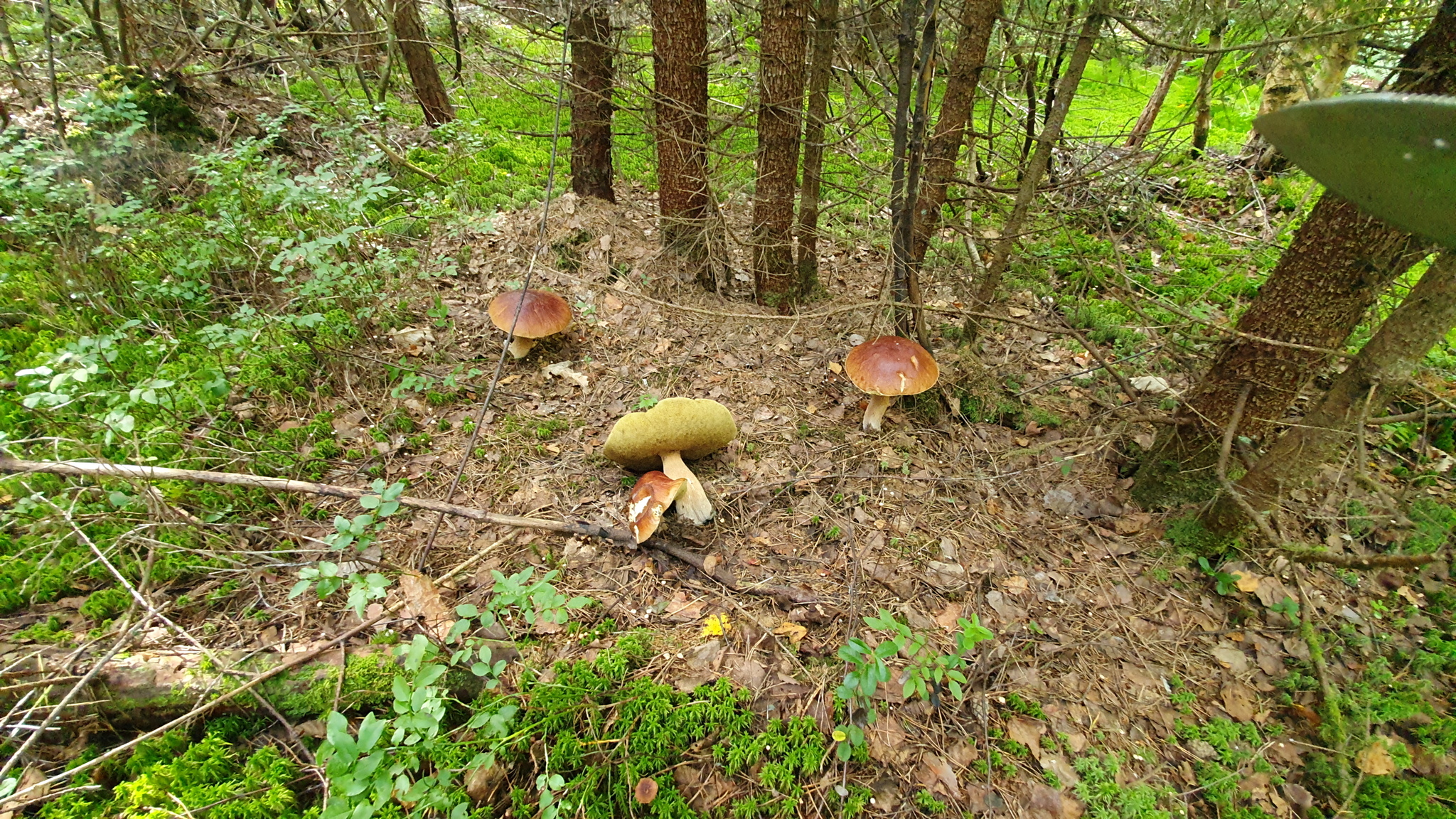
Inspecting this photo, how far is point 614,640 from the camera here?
8.06ft

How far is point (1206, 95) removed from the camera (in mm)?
4219

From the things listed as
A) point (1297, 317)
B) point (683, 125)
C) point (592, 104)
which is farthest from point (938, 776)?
point (592, 104)

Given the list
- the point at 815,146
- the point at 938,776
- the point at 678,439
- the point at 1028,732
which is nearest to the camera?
the point at 938,776

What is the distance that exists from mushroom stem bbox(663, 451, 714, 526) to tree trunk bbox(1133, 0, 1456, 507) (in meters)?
2.51

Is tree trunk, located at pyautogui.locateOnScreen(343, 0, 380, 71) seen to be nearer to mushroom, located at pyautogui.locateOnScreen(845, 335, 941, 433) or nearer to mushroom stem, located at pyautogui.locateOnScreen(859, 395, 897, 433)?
mushroom, located at pyautogui.locateOnScreen(845, 335, 941, 433)

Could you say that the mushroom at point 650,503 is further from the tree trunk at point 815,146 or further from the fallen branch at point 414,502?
the tree trunk at point 815,146

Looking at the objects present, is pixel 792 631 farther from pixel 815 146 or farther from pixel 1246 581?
pixel 815 146

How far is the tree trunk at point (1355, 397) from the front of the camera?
7.32ft

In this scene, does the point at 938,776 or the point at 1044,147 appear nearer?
the point at 938,776

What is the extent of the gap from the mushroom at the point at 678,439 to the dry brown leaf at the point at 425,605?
1016 mm

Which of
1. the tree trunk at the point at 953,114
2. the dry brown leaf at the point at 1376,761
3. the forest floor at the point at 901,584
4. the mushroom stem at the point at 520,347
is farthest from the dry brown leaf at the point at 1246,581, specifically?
the mushroom stem at the point at 520,347

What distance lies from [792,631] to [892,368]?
1.70 m

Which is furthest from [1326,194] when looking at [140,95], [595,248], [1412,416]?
[140,95]

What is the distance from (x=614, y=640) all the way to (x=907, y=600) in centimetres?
145
